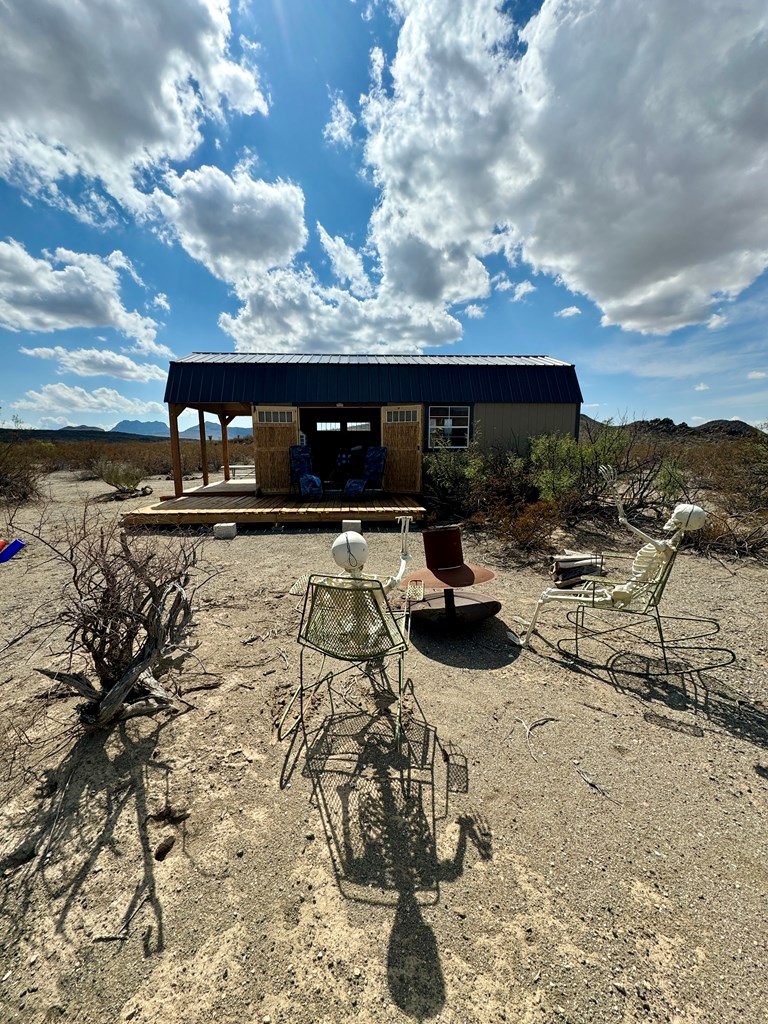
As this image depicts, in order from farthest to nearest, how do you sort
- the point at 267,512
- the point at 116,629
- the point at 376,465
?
1. the point at 376,465
2. the point at 267,512
3. the point at 116,629

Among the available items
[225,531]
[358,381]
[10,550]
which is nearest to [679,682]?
[225,531]

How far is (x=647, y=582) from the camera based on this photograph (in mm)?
3150

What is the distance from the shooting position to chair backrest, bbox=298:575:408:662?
2449mm

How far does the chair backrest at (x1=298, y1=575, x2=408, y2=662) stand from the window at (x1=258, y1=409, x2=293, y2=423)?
8466 millimetres

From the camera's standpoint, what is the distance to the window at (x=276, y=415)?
10188 millimetres

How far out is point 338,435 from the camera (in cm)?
1548

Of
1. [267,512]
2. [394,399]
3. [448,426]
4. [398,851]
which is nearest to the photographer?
[398,851]

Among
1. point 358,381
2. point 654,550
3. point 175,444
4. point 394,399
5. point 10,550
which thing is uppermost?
point 358,381

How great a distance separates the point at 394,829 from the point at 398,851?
0.11 meters

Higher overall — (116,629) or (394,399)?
(394,399)

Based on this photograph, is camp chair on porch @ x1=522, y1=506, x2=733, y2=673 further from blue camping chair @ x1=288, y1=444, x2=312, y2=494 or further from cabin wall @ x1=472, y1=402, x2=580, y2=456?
cabin wall @ x1=472, y1=402, x2=580, y2=456

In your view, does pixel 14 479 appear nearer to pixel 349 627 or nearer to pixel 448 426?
pixel 448 426

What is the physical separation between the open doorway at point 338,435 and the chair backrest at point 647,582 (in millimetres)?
10128

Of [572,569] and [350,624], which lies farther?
[572,569]
